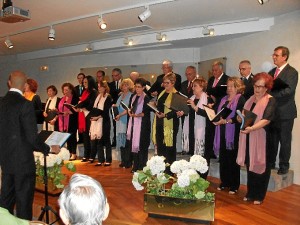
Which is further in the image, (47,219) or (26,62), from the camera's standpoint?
(26,62)

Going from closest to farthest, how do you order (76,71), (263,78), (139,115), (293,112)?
(263,78) < (293,112) < (139,115) < (76,71)

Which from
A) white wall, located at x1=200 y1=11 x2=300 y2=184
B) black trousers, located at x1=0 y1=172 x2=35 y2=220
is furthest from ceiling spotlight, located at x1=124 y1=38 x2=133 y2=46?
black trousers, located at x1=0 y1=172 x2=35 y2=220

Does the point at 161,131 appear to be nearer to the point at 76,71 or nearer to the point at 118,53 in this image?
the point at 118,53

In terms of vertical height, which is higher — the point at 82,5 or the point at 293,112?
the point at 82,5

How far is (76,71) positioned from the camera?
9273 millimetres

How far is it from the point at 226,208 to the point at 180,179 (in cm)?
86

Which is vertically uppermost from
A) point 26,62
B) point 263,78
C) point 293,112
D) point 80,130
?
point 26,62

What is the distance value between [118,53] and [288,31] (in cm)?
440

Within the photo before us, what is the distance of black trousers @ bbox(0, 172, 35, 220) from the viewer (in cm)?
301

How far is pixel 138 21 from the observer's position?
5750 millimetres

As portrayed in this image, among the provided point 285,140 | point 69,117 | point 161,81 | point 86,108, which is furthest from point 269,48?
point 69,117

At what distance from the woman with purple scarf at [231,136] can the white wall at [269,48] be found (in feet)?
3.69

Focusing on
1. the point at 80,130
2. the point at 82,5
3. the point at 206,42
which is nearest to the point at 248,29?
the point at 206,42

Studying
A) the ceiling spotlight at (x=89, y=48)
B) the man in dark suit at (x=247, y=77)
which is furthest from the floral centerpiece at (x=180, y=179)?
the ceiling spotlight at (x=89, y=48)
